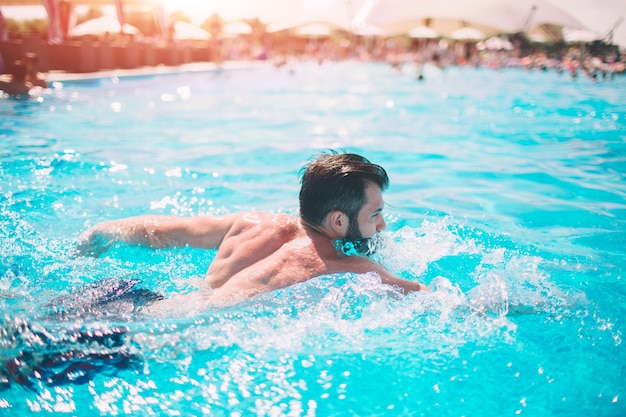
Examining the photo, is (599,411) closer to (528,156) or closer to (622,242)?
(622,242)

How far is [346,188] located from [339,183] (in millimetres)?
37

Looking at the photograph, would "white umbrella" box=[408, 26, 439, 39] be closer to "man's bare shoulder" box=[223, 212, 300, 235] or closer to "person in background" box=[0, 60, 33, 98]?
"person in background" box=[0, 60, 33, 98]

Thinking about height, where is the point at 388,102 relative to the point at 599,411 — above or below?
above

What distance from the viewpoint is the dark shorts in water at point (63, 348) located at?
199 cm

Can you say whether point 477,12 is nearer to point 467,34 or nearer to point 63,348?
point 467,34

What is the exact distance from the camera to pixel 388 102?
43.1 feet

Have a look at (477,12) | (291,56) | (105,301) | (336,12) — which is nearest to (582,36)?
(477,12)

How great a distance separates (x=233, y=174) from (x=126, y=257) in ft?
9.19

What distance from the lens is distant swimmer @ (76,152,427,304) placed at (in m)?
2.26

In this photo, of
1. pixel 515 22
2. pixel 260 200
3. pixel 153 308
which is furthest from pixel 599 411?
pixel 515 22

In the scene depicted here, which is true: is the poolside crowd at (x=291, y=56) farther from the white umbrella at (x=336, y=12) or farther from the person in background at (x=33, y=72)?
the white umbrella at (x=336, y=12)

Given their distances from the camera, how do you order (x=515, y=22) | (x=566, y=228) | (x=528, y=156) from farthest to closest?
(x=515, y=22)
(x=528, y=156)
(x=566, y=228)

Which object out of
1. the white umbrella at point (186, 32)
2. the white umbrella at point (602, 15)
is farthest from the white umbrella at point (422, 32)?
the white umbrella at point (186, 32)

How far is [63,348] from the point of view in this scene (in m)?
2.05
